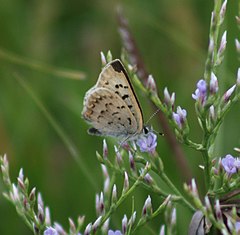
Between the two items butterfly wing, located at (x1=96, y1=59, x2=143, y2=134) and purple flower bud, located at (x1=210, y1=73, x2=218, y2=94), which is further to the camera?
butterfly wing, located at (x1=96, y1=59, x2=143, y2=134)

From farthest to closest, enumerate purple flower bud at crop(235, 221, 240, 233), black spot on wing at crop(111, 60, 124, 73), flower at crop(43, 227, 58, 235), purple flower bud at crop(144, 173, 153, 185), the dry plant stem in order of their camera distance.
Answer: the dry plant stem
black spot on wing at crop(111, 60, 124, 73)
purple flower bud at crop(144, 173, 153, 185)
flower at crop(43, 227, 58, 235)
purple flower bud at crop(235, 221, 240, 233)

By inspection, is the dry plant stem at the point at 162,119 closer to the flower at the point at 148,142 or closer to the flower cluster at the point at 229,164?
the flower at the point at 148,142

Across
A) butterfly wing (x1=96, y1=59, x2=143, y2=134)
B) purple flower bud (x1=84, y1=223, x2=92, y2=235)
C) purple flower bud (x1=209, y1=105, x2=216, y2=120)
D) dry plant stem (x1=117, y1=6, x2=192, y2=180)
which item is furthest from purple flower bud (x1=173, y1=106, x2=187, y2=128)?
dry plant stem (x1=117, y1=6, x2=192, y2=180)

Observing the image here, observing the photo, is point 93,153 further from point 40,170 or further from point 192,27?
point 192,27

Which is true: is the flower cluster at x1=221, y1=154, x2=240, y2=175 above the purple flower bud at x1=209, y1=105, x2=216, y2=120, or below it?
below

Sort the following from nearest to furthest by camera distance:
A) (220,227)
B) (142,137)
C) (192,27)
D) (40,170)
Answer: (220,227), (142,137), (40,170), (192,27)

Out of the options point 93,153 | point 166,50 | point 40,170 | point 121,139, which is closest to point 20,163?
point 40,170

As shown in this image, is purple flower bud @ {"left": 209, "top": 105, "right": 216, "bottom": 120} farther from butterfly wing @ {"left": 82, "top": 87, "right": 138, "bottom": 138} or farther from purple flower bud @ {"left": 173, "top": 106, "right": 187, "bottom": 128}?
butterfly wing @ {"left": 82, "top": 87, "right": 138, "bottom": 138}

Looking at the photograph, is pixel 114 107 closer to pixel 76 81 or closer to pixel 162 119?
pixel 162 119

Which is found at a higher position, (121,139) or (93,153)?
(121,139)
